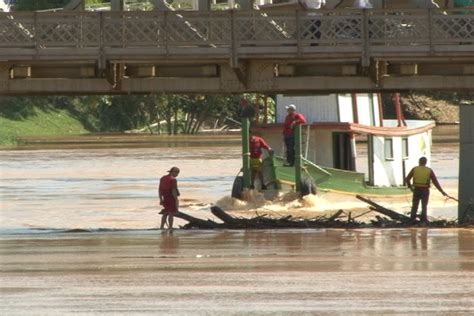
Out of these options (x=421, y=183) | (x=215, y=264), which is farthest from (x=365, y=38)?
(x=215, y=264)

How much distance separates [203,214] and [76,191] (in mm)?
12002

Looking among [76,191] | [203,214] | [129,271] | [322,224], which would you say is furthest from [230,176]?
[129,271]

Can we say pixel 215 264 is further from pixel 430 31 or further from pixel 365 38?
pixel 430 31

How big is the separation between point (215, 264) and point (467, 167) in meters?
10.1

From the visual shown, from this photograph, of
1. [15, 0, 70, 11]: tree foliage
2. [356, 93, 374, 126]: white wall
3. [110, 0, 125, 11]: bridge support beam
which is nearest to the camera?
[110, 0, 125, 11]: bridge support beam

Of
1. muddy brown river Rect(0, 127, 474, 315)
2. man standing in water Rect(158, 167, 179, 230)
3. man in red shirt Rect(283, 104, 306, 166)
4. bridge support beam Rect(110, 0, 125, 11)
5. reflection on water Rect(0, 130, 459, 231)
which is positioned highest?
bridge support beam Rect(110, 0, 125, 11)

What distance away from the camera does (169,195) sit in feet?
121

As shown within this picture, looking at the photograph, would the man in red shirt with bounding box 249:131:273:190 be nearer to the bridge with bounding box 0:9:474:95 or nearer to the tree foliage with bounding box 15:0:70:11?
the bridge with bounding box 0:9:474:95

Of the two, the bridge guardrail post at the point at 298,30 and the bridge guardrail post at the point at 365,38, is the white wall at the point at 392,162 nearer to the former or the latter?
the bridge guardrail post at the point at 365,38

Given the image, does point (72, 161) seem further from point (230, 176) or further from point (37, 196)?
point (37, 196)

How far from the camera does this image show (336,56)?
35219 millimetres

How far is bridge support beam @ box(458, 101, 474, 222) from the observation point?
3706 cm

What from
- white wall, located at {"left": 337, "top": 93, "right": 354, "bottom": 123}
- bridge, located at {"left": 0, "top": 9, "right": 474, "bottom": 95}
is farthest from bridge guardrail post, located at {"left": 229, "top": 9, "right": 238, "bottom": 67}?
white wall, located at {"left": 337, "top": 93, "right": 354, "bottom": 123}

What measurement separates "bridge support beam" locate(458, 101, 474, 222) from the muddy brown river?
1.14m
